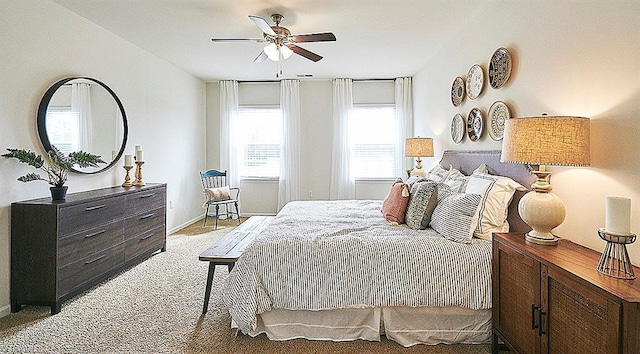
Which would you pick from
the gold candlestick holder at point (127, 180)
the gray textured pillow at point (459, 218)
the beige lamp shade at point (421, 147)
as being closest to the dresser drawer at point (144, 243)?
the gold candlestick holder at point (127, 180)

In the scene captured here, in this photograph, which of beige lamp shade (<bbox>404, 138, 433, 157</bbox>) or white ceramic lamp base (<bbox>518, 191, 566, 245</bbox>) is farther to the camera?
beige lamp shade (<bbox>404, 138, 433, 157</bbox>)

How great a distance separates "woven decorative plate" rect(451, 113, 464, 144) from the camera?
385 centimetres

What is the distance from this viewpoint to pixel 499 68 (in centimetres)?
297

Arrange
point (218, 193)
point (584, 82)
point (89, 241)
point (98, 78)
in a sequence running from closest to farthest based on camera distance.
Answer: point (584, 82)
point (89, 241)
point (98, 78)
point (218, 193)

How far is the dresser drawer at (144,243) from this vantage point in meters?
3.68

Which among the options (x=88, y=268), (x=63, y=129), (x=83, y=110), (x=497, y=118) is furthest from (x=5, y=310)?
(x=497, y=118)

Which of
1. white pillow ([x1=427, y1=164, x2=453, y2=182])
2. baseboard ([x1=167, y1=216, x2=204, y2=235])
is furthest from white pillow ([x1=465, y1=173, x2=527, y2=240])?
baseboard ([x1=167, y1=216, x2=204, y2=235])

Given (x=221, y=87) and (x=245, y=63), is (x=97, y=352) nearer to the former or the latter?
(x=245, y=63)

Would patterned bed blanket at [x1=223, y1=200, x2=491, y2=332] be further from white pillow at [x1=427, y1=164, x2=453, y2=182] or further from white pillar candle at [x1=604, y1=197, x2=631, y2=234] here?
white pillow at [x1=427, y1=164, x2=453, y2=182]

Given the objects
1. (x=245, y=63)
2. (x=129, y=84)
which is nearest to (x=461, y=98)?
(x=245, y=63)

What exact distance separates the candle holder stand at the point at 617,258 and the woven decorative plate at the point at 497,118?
5.22 ft

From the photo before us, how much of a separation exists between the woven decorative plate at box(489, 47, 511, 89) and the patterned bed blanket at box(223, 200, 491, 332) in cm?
140

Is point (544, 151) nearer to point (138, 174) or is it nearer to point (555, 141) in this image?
point (555, 141)

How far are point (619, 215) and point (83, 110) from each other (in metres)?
4.20
